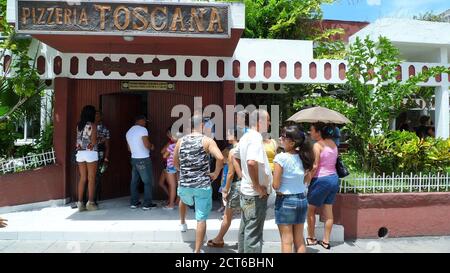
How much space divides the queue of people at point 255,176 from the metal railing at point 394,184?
902mm

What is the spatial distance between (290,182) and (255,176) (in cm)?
37

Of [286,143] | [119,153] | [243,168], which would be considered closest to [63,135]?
[119,153]

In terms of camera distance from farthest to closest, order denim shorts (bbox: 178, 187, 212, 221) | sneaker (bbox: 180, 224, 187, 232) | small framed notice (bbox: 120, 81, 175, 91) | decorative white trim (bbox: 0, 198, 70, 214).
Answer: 1. small framed notice (bbox: 120, 81, 175, 91)
2. decorative white trim (bbox: 0, 198, 70, 214)
3. sneaker (bbox: 180, 224, 187, 232)
4. denim shorts (bbox: 178, 187, 212, 221)

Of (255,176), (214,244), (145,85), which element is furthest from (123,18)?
(214,244)

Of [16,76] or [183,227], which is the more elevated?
[16,76]

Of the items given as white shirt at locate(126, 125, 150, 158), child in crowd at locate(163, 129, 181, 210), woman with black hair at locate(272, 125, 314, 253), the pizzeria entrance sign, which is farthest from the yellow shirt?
white shirt at locate(126, 125, 150, 158)

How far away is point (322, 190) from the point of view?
555cm

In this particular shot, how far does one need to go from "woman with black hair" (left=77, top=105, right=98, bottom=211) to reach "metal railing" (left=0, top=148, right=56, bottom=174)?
38.1 inches

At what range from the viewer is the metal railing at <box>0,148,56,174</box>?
22.9 feet

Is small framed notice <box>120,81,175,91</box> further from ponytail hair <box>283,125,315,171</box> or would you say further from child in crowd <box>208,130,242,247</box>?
ponytail hair <box>283,125,315,171</box>

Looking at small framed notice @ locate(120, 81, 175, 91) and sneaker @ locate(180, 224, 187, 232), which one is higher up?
small framed notice @ locate(120, 81, 175, 91)

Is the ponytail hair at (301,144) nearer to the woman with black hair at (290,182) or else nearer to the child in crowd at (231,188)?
the woman with black hair at (290,182)

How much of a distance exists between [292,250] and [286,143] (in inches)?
44.7

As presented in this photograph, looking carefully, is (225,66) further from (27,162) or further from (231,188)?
(27,162)
